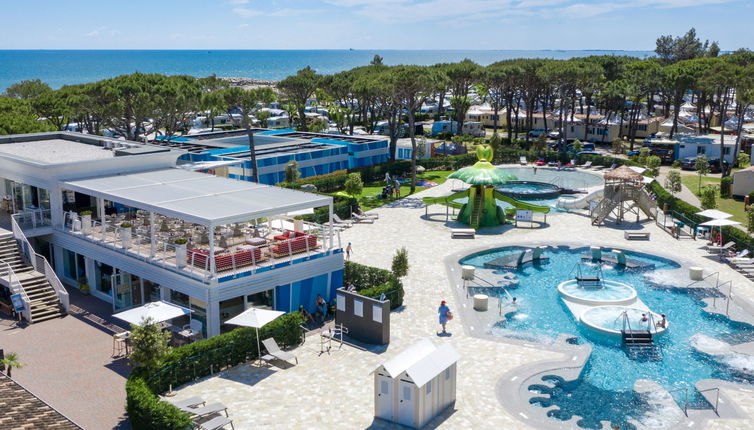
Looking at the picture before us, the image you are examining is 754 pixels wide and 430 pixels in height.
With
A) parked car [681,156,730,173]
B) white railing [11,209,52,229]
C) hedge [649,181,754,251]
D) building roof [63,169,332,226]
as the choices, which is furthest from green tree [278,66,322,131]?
white railing [11,209,52,229]

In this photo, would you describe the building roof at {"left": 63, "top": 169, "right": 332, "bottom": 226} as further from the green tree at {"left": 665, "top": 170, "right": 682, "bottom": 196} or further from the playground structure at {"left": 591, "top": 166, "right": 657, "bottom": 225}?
the green tree at {"left": 665, "top": 170, "right": 682, "bottom": 196}

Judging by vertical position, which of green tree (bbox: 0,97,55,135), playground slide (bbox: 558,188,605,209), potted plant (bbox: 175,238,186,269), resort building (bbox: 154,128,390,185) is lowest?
playground slide (bbox: 558,188,605,209)

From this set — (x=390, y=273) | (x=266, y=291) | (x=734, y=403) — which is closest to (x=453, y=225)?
(x=390, y=273)

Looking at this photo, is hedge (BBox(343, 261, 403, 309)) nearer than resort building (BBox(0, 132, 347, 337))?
No

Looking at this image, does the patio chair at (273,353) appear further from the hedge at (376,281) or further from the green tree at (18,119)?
the green tree at (18,119)

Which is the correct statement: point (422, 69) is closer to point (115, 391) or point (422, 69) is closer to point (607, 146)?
point (607, 146)

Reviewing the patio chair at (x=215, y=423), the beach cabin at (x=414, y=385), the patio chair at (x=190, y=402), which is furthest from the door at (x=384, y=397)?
the patio chair at (x=190, y=402)

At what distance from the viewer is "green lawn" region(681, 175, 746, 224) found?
45.3 m

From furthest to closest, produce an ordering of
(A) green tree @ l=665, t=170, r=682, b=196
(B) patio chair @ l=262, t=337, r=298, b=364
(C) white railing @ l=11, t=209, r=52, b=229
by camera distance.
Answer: (A) green tree @ l=665, t=170, r=682, b=196 < (C) white railing @ l=11, t=209, r=52, b=229 < (B) patio chair @ l=262, t=337, r=298, b=364

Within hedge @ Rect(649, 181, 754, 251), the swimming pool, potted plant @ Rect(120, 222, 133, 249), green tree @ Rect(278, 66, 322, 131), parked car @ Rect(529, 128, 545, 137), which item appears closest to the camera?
the swimming pool

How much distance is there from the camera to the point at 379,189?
55469 mm

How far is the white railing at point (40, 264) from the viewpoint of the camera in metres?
28.6

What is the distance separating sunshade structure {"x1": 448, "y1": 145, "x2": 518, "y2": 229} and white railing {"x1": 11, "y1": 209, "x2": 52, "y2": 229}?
23127 millimetres

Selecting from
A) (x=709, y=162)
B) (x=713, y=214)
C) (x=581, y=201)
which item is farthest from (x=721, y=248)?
(x=709, y=162)
